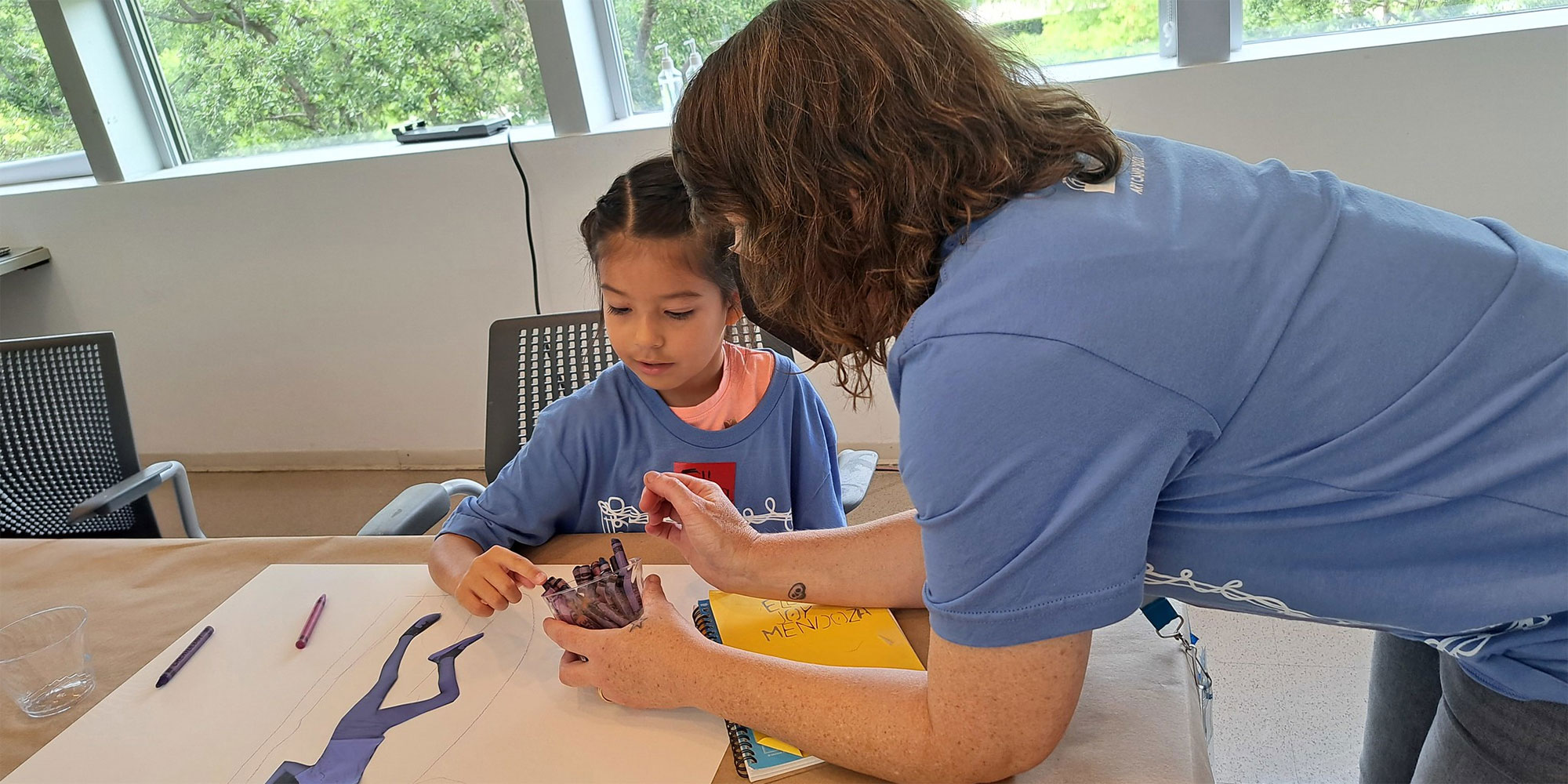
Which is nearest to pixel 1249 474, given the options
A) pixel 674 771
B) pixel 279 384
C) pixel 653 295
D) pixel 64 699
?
pixel 674 771

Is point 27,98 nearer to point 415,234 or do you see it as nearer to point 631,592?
point 415,234

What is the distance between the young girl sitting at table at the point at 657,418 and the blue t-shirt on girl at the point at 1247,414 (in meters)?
0.54

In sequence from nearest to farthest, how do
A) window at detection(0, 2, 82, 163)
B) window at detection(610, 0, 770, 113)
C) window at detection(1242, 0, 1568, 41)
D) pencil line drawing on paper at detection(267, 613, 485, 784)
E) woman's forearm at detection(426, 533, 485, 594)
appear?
pencil line drawing on paper at detection(267, 613, 485, 784) < woman's forearm at detection(426, 533, 485, 594) < window at detection(1242, 0, 1568, 41) < window at detection(610, 0, 770, 113) < window at detection(0, 2, 82, 163)

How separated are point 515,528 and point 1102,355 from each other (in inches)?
31.6

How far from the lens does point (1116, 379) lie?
2.06 ft

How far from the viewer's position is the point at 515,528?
1.21 m

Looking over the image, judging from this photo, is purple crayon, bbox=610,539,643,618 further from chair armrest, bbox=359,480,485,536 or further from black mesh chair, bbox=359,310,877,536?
black mesh chair, bbox=359,310,877,536

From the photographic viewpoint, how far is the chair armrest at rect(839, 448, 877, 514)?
1394 millimetres

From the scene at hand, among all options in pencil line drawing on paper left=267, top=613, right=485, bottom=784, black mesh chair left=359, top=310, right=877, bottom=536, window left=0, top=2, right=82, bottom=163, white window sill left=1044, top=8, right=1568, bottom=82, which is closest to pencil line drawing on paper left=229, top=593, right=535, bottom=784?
pencil line drawing on paper left=267, top=613, right=485, bottom=784

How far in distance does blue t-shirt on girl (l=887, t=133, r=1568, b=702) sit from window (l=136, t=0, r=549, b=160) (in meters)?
2.47

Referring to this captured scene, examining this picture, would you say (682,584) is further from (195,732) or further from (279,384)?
(279,384)

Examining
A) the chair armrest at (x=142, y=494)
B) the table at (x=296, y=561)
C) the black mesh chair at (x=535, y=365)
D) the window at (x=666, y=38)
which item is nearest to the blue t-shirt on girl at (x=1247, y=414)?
the table at (x=296, y=561)

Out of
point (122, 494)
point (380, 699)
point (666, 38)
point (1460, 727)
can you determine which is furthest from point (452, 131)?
point (1460, 727)

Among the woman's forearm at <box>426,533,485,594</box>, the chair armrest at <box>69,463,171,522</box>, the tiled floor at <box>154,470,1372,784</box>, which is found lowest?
the tiled floor at <box>154,470,1372,784</box>
